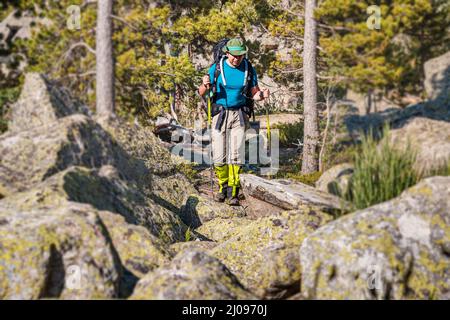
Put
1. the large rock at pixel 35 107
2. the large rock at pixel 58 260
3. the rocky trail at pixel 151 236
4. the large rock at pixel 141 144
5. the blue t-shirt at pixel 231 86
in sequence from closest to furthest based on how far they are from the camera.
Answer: the large rock at pixel 58 260 → the rocky trail at pixel 151 236 → the large rock at pixel 35 107 → the large rock at pixel 141 144 → the blue t-shirt at pixel 231 86

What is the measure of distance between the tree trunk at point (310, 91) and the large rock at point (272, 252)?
5.74m

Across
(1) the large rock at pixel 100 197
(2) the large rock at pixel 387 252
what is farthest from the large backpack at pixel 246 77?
(2) the large rock at pixel 387 252

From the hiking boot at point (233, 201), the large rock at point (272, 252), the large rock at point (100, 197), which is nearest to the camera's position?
the large rock at point (100, 197)

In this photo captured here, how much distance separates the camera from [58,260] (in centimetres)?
603

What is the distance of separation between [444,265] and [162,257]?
115 inches

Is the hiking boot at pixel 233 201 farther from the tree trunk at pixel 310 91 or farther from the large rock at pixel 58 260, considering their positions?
the large rock at pixel 58 260

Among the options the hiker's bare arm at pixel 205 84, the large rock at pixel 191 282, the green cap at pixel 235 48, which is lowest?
the large rock at pixel 191 282

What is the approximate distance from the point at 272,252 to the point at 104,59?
4.07 m

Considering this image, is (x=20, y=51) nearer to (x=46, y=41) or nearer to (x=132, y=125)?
(x=46, y=41)

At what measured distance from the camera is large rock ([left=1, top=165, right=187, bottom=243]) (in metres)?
6.86

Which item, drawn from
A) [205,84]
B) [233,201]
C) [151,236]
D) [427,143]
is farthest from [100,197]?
[233,201]

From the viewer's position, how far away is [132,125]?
10.2 meters

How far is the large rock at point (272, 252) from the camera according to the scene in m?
7.09

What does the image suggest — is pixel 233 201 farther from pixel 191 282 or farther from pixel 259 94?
pixel 191 282
